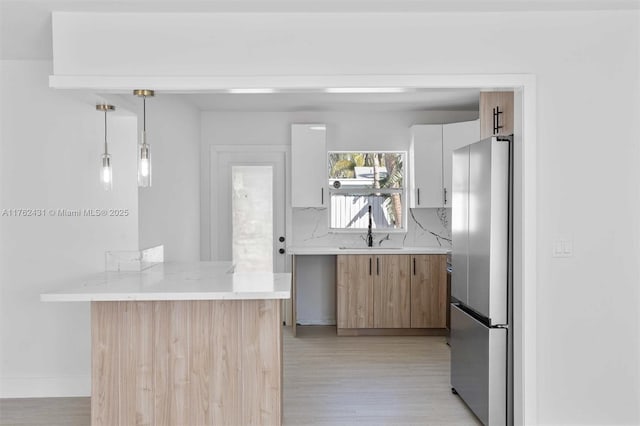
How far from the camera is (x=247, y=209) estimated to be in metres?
6.02

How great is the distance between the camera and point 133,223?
408 centimetres

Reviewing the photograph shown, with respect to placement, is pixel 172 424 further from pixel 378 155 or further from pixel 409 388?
pixel 378 155

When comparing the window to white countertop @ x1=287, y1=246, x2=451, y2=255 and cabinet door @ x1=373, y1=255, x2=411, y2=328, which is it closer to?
white countertop @ x1=287, y1=246, x2=451, y2=255

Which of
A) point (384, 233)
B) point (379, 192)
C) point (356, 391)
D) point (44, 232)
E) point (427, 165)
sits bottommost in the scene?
point (356, 391)

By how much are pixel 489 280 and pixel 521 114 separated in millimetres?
959

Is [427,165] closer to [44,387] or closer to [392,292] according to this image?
[392,292]

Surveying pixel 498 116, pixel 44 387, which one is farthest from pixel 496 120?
pixel 44 387

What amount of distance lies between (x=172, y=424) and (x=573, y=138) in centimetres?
274

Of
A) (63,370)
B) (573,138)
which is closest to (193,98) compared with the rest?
(63,370)

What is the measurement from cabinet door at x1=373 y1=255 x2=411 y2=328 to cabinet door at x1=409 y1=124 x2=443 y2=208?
0.72m

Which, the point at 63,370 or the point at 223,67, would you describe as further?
the point at 63,370

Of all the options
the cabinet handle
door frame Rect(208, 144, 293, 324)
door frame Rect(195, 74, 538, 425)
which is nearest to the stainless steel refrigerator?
door frame Rect(195, 74, 538, 425)

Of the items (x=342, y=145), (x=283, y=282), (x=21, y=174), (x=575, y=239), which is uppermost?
(x=342, y=145)

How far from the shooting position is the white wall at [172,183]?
442 centimetres
